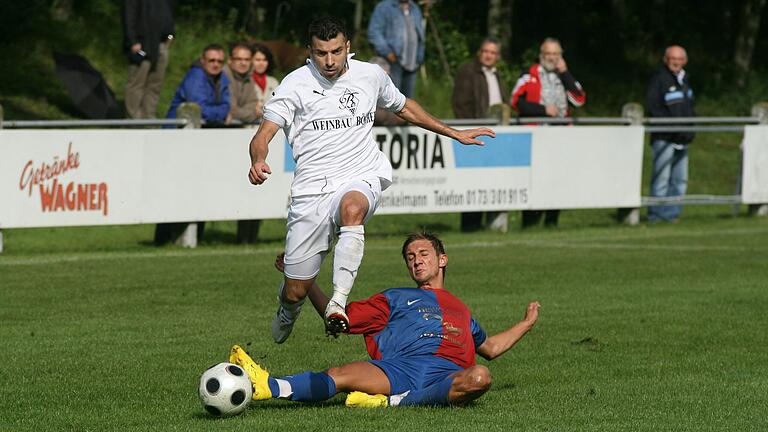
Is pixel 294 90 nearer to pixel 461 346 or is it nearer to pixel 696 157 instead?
pixel 461 346

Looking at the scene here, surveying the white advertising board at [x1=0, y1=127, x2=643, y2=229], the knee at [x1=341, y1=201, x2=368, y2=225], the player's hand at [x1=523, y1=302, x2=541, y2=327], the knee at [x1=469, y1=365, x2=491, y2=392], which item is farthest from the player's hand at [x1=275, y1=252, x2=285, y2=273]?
the white advertising board at [x1=0, y1=127, x2=643, y2=229]

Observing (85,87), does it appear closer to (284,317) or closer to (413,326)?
(284,317)

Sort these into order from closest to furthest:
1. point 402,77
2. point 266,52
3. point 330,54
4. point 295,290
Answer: point 330,54
point 295,290
point 266,52
point 402,77

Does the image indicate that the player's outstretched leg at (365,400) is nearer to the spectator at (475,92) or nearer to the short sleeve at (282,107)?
the short sleeve at (282,107)

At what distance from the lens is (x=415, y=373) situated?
25.8 feet

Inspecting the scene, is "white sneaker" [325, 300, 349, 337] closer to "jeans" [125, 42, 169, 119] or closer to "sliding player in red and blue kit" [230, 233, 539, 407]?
"sliding player in red and blue kit" [230, 233, 539, 407]

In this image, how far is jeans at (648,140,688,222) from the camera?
69.4 ft

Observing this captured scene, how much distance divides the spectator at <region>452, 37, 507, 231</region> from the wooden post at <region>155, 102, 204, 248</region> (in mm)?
3957

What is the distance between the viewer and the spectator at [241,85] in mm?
17250

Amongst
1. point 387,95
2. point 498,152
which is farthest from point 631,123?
point 387,95

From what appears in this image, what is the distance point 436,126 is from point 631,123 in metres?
12.0

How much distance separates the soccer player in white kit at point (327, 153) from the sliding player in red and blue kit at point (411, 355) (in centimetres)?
47

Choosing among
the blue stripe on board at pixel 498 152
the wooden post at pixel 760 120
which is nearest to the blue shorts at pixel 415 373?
the blue stripe on board at pixel 498 152

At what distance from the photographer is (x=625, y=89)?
36.4 meters
